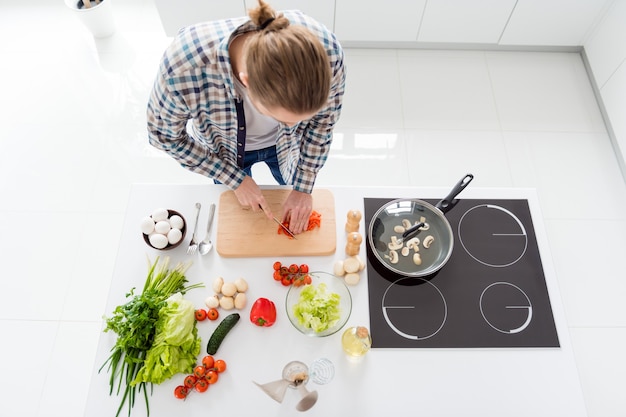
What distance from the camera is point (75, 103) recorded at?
2576mm

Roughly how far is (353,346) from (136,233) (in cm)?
76

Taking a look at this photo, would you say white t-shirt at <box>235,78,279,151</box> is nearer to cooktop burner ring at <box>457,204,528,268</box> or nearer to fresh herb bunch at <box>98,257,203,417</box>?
fresh herb bunch at <box>98,257,203,417</box>

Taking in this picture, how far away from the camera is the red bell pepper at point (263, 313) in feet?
3.88

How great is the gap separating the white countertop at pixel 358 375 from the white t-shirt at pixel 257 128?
1.44 ft

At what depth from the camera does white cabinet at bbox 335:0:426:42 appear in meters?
2.49

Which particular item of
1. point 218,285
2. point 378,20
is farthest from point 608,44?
point 218,285

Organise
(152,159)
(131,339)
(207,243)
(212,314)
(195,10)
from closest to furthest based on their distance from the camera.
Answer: (131,339) < (212,314) < (207,243) < (152,159) < (195,10)

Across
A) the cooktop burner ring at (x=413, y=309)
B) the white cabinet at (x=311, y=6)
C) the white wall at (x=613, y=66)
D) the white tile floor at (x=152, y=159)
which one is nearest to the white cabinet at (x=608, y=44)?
the white wall at (x=613, y=66)

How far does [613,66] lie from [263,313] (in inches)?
101

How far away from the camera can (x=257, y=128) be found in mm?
1341

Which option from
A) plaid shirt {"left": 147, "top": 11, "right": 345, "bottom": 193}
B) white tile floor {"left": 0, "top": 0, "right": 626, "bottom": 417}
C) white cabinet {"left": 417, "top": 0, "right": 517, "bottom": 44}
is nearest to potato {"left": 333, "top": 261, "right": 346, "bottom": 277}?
plaid shirt {"left": 147, "top": 11, "right": 345, "bottom": 193}

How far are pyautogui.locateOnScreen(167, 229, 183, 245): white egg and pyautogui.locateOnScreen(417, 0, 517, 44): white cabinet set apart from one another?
2067 millimetres

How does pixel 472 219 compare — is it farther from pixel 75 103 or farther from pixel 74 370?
pixel 75 103

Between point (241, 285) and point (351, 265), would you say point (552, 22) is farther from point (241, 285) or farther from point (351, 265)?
point (241, 285)
